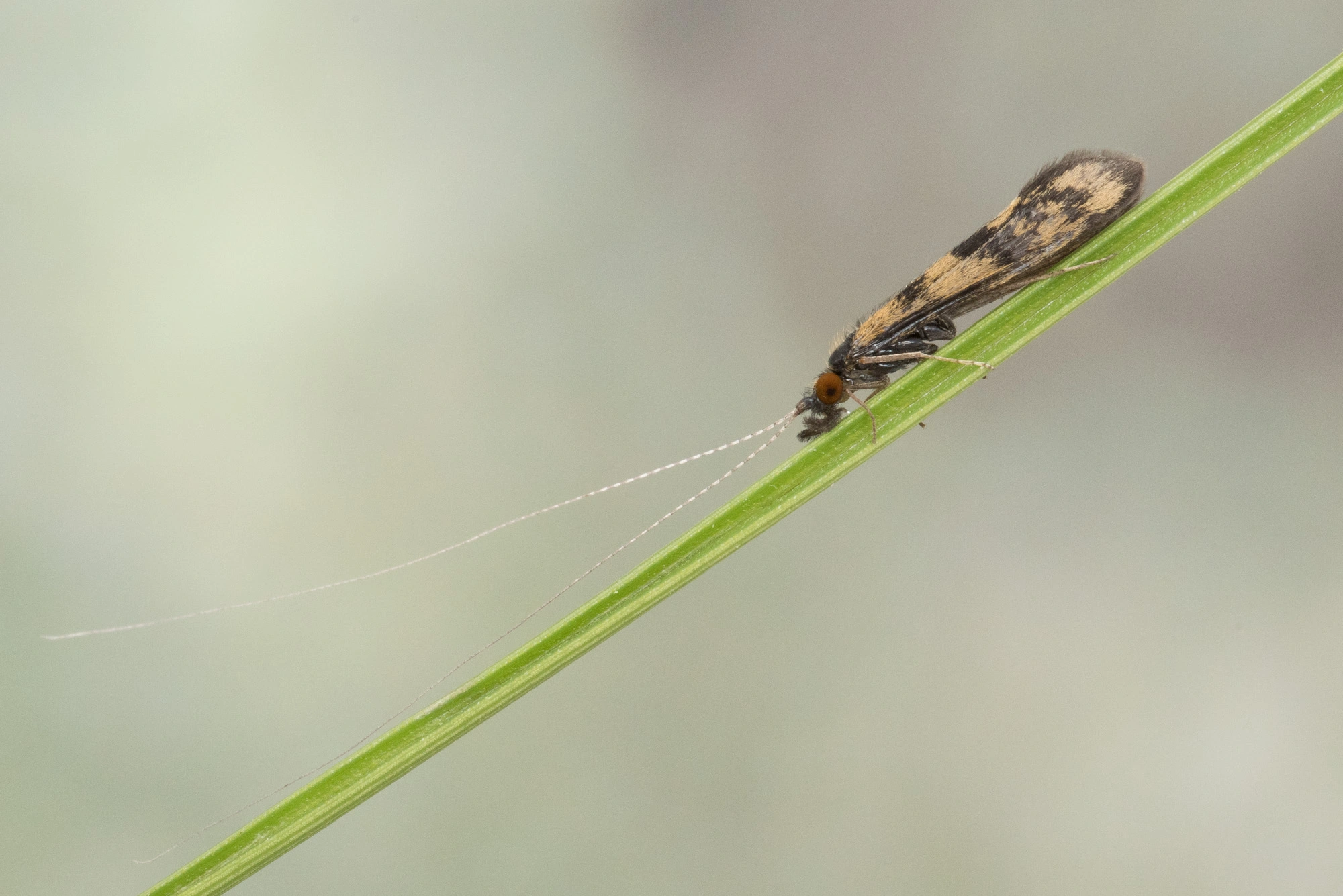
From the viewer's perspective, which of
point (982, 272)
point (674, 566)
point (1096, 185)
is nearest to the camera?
point (674, 566)

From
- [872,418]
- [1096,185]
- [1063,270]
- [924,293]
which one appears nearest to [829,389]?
[872,418]

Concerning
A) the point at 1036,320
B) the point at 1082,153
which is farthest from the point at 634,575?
the point at 1082,153

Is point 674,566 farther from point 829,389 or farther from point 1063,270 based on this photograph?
point 1063,270

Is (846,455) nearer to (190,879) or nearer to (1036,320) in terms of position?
(1036,320)

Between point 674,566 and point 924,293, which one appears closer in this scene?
point 674,566

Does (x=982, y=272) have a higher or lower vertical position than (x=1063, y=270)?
higher

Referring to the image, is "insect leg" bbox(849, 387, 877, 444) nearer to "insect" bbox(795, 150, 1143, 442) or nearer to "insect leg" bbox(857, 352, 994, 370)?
"insect" bbox(795, 150, 1143, 442)

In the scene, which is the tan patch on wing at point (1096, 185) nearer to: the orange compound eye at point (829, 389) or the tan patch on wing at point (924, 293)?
the tan patch on wing at point (924, 293)

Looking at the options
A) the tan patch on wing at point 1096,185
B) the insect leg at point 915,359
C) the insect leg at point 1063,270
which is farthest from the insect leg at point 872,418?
the tan patch on wing at point 1096,185
